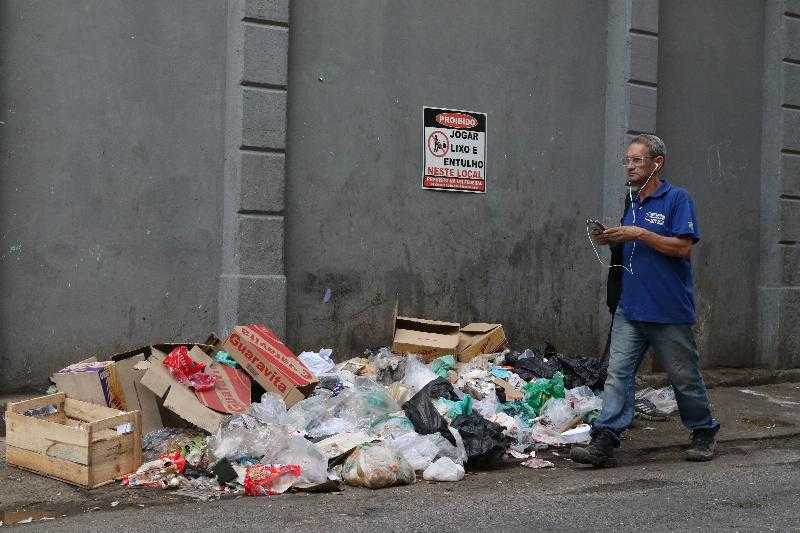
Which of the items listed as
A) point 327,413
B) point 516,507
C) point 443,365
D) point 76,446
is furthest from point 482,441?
point 76,446

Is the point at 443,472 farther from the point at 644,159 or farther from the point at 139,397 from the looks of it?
the point at 644,159

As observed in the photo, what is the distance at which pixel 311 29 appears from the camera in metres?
7.34

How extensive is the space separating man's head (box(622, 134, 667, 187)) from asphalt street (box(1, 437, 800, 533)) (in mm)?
1773

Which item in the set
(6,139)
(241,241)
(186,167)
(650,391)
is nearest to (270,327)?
(241,241)

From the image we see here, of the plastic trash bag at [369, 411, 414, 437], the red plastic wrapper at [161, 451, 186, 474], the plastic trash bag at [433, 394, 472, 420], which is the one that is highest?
the plastic trash bag at [433, 394, 472, 420]

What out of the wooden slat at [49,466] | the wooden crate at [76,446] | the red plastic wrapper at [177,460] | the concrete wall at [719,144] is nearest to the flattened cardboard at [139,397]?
the wooden crate at [76,446]

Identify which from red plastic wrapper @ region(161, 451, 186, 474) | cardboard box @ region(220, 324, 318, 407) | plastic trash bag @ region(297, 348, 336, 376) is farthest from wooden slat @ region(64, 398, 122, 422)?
plastic trash bag @ region(297, 348, 336, 376)

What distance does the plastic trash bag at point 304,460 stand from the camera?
480cm

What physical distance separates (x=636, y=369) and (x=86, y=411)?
325 centimetres

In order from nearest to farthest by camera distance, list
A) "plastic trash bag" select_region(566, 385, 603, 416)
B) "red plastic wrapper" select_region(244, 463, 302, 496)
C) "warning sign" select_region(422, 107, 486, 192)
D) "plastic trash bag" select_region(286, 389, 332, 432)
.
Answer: "red plastic wrapper" select_region(244, 463, 302, 496)
"plastic trash bag" select_region(286, 389, 332, 432)
"plastic trash bag" select_region(566, 385, 603, 416)
"warning sign" select_region(422, 107, 486, 192)

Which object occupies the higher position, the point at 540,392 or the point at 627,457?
the point at 540,392

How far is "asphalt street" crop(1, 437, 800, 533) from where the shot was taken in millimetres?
4121

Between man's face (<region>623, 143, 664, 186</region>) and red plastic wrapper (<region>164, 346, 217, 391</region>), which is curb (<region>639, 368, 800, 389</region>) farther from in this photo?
red plastic wrapper (<region>164, 346, 217, 391</region>)

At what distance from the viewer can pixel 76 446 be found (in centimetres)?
470
